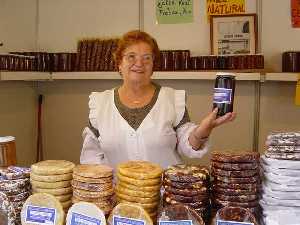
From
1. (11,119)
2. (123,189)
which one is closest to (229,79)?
(123,189)

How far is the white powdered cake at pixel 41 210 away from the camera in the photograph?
3.35 ft

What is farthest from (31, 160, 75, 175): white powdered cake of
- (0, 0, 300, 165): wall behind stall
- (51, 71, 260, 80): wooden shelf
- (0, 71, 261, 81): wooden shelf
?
(0, 0, 300, 165): wall behind stall

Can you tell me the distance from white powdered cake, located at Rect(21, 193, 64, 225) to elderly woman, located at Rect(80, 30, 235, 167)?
63 centimetres

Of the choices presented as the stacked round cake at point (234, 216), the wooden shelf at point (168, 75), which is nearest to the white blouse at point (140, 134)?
the stacked round cake at point (234, 216)

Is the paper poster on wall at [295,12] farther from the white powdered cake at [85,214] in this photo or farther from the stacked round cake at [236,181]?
the white powdered cake at [85,214]

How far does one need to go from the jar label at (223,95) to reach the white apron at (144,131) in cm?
59

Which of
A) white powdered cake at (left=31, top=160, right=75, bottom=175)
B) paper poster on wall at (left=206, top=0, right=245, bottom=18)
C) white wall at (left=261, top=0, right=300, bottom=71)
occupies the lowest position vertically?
white powdered cake at (left=31, top=160, right=75, bottom=175)


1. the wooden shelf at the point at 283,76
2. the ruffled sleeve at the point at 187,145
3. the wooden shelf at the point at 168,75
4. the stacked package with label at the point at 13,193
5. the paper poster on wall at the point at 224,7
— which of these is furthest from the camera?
the paper poster on wall at the point at 224,7

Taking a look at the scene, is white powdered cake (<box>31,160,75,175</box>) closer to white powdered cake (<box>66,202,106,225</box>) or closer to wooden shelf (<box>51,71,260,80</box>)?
white powdered cake (<box>66,202,106,225</box>)

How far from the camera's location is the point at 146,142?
1623mm

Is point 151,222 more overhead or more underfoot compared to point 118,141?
more underfoot

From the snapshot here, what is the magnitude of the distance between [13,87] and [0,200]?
1.96 meters

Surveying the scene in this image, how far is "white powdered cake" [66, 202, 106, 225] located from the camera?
3.19 ft

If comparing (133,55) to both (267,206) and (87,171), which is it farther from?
(267,206)
